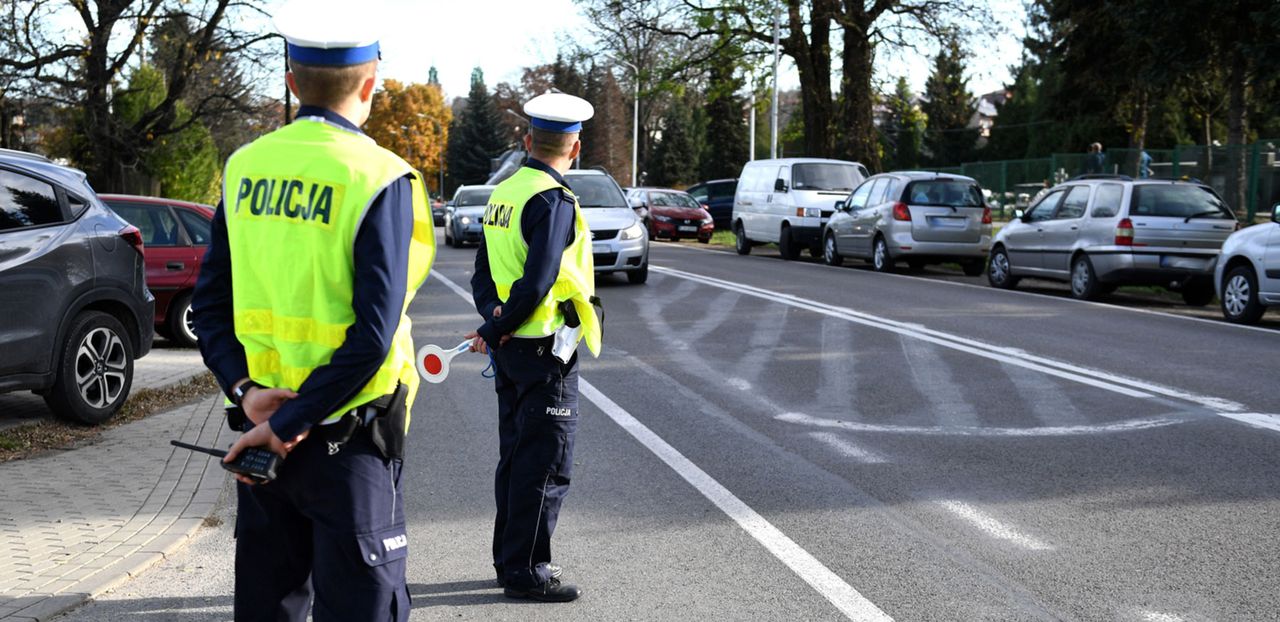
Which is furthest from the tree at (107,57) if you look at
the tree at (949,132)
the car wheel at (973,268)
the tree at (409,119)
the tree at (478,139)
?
the tree at (478,139)

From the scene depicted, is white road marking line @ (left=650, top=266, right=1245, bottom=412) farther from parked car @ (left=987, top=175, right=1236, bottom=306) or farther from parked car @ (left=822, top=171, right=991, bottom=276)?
parked car @ (left=822, top=171, right=991, bottom=276)

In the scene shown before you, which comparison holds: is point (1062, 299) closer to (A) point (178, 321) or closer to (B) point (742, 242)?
(A) point (178, 321)

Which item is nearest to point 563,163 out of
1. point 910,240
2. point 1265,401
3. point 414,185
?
point 414,185

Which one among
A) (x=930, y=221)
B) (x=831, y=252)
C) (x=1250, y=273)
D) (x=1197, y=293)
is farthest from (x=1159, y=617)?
(x=831, y=252)

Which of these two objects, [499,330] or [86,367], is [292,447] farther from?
[86,367]

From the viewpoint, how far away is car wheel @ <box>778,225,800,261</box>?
26375 millimetres

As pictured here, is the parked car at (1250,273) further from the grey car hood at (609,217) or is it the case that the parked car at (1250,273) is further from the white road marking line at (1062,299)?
the grey car hood at (609,217)

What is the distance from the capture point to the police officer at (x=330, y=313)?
2729 millimetres

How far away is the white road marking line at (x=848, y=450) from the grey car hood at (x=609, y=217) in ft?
36.0

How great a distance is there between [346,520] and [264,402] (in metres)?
0.31

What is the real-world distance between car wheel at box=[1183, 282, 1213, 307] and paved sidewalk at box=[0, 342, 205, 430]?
40.1 feet

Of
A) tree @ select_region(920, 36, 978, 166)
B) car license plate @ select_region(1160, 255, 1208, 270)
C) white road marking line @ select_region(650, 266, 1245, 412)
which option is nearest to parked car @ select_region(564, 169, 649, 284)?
white road marking line @ select_region(650, 266, 1245, 412)

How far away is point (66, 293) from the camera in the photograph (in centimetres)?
805

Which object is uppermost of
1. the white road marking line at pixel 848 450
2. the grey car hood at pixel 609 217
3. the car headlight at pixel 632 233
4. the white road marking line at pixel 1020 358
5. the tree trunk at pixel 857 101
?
the tree trunk at pixel 857 101
